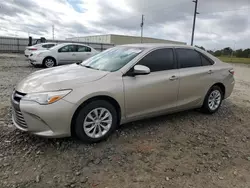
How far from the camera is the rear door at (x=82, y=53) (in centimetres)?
1197

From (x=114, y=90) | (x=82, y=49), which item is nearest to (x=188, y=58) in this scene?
(x=114, y=90)

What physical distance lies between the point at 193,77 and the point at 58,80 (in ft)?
8.50

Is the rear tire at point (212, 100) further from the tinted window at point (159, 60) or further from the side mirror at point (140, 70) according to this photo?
the side mirror at point (140, 70)

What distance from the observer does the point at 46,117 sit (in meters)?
2.85

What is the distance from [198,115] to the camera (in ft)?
15.9

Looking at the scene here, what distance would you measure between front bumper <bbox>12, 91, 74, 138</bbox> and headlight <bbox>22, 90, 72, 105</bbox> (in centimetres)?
4

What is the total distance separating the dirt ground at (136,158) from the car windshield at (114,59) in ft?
3.71

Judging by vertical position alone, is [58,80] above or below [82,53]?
below

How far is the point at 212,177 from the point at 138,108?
1.50 meters

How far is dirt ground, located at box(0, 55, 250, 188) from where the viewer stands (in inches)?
100

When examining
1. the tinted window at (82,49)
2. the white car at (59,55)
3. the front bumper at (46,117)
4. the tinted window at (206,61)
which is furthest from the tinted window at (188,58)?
the tinted window at (82,49)

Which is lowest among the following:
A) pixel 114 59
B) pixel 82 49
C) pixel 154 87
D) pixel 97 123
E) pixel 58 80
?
pixel 97 123

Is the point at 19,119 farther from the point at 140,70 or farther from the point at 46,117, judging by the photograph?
the point at 140,70

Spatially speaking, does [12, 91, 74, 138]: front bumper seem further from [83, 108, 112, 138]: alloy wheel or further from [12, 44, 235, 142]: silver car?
[83, 108, 112, 138]: alloy wheel
